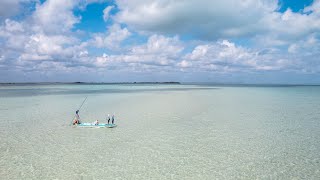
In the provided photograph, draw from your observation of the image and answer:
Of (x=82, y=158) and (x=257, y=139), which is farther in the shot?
(x=257, y=139)

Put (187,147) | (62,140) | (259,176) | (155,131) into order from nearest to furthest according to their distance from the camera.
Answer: (259,176), (187,147), (62,140), (155,131)

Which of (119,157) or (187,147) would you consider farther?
(187,147)

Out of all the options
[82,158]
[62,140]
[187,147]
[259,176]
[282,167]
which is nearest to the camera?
[259,176]

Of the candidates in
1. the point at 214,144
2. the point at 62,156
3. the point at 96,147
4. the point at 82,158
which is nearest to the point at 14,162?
the point at 62,156

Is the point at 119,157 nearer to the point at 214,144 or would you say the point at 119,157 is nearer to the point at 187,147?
the point at 187,147

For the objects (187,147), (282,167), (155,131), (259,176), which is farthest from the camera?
(155,131)

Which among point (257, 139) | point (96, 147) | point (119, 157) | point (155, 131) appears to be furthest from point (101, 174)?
point (257, 139)

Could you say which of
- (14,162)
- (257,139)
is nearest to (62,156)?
(14,162)

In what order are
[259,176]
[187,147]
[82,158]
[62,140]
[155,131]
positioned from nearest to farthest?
1. [259,176]
2. [82,158]
3. [187,147]
4. [62,140]
5. [155,131]

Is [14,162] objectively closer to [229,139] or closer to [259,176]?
[259,176]
